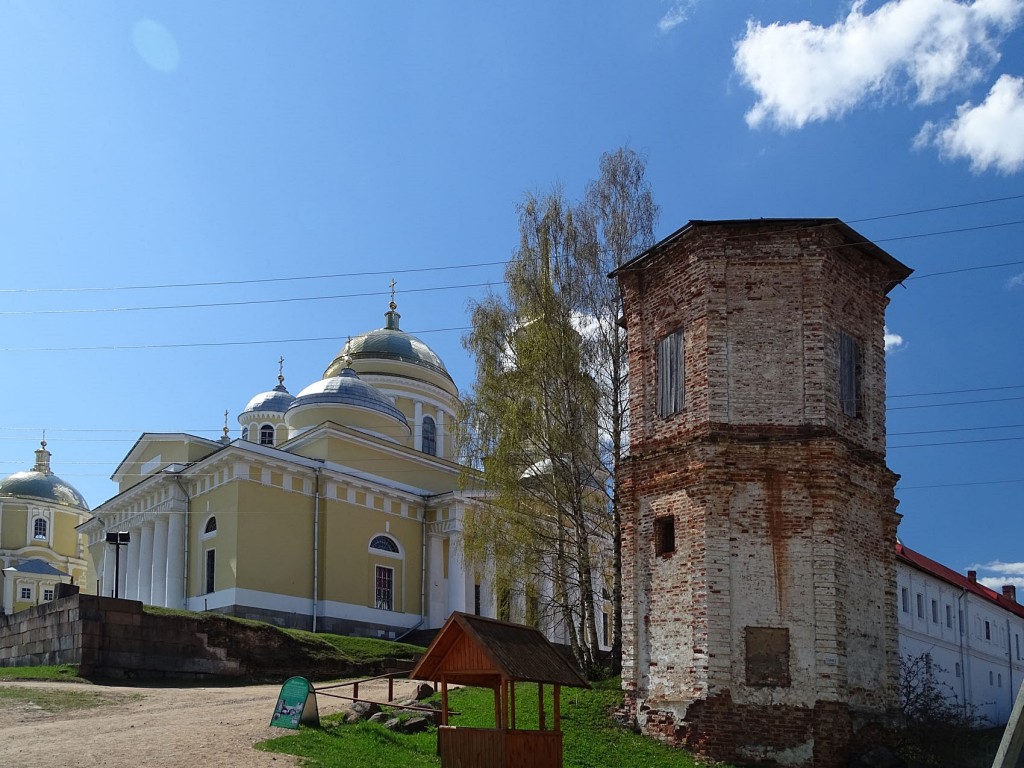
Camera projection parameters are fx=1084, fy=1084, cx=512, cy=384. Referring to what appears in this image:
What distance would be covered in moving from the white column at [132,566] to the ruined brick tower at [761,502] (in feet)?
88.3

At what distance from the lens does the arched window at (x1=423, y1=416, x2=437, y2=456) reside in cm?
4800

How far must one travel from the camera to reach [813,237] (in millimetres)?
19109

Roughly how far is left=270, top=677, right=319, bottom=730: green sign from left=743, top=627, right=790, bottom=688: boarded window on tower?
23.4 feet

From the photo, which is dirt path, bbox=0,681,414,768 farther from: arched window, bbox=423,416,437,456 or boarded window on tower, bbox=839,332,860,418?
arched window, bbox=423,416,437,456

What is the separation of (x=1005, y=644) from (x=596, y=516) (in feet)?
96.6

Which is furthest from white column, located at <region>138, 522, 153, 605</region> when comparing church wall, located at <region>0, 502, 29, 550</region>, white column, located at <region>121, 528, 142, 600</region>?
church wall, located at <region>0, 502, 29, 550</region>

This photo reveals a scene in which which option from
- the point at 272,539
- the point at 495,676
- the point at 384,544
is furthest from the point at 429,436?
the point at 495,676

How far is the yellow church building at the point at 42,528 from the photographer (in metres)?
61.5

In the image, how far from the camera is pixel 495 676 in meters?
15.1

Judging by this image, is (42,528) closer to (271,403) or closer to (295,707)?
(271,403)

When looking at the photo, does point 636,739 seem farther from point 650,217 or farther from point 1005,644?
point 1005,644

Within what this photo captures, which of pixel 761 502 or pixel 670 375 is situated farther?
pixel 670 375

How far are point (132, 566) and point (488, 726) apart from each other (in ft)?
89.5

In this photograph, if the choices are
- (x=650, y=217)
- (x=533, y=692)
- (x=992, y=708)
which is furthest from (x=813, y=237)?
(x=992, y=708)
